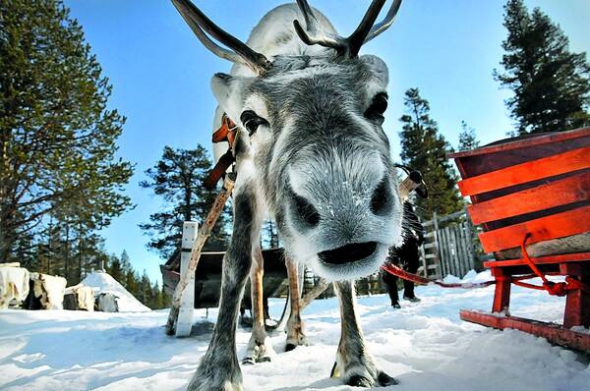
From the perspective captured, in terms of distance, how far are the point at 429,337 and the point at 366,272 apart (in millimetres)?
2770

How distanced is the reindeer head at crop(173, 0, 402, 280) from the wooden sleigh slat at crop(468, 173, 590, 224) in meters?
1.24

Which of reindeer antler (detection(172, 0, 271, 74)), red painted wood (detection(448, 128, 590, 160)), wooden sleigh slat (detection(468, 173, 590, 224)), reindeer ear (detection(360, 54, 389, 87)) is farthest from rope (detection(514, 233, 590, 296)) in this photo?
reindeer antler (detection(172, 0, 271, 74))

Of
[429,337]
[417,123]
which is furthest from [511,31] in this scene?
[429,337]

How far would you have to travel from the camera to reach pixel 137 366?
3.29 m

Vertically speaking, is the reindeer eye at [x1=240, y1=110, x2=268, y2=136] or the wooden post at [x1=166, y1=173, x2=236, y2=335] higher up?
the reindeer eye at [x1=240, y1=110, x2=268, y2=136]

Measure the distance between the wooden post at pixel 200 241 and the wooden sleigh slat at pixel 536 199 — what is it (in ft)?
6.94

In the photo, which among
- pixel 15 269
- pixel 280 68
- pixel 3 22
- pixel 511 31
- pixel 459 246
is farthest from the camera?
pixel 511 31

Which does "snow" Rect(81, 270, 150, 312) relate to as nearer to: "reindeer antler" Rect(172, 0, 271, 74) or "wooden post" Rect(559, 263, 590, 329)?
"reindeer antler" Rect(172, 0, 271, 74)

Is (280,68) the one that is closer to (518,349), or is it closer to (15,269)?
(518,349)

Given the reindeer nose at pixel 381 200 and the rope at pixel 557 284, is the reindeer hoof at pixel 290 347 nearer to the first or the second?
the rope at pixel 557 284

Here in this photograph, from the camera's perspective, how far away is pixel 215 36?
2164mm

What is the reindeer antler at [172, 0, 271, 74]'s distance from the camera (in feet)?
7.00

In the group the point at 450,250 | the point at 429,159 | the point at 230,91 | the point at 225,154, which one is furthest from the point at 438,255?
the point at 230,91

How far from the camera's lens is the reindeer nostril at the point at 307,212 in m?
1.38
